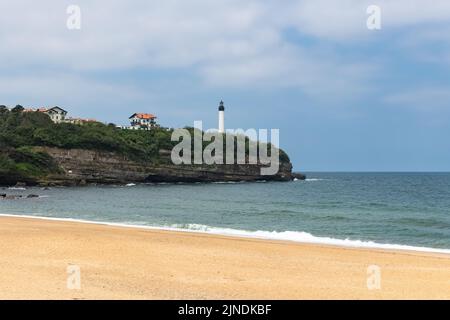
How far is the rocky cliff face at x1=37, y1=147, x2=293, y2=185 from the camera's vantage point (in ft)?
351

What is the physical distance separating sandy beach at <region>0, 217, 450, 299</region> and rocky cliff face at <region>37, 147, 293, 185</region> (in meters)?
85.4

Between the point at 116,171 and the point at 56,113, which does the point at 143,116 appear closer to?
the point at 56,113

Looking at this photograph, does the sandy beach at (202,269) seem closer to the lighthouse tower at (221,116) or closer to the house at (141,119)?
the lighthouse tower at (221,116)

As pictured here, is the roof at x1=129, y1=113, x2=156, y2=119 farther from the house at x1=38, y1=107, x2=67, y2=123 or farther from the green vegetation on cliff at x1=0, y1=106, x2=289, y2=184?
the green vegetation on cliff at x1=0, y1=106, x2=289, y2=184

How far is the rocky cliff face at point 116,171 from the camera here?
107m

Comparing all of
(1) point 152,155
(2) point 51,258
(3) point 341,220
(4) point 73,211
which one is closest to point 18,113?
(1) point 152,155

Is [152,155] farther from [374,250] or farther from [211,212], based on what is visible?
[374,250]

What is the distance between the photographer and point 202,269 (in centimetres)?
1469

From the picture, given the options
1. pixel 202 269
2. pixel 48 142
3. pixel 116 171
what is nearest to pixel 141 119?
pixel 116 171

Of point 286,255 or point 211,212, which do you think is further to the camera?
point 211,212

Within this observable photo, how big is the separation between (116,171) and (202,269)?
104 metres

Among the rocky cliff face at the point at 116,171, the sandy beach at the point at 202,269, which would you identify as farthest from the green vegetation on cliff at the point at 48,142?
the sandy beach at the point at 202,269
